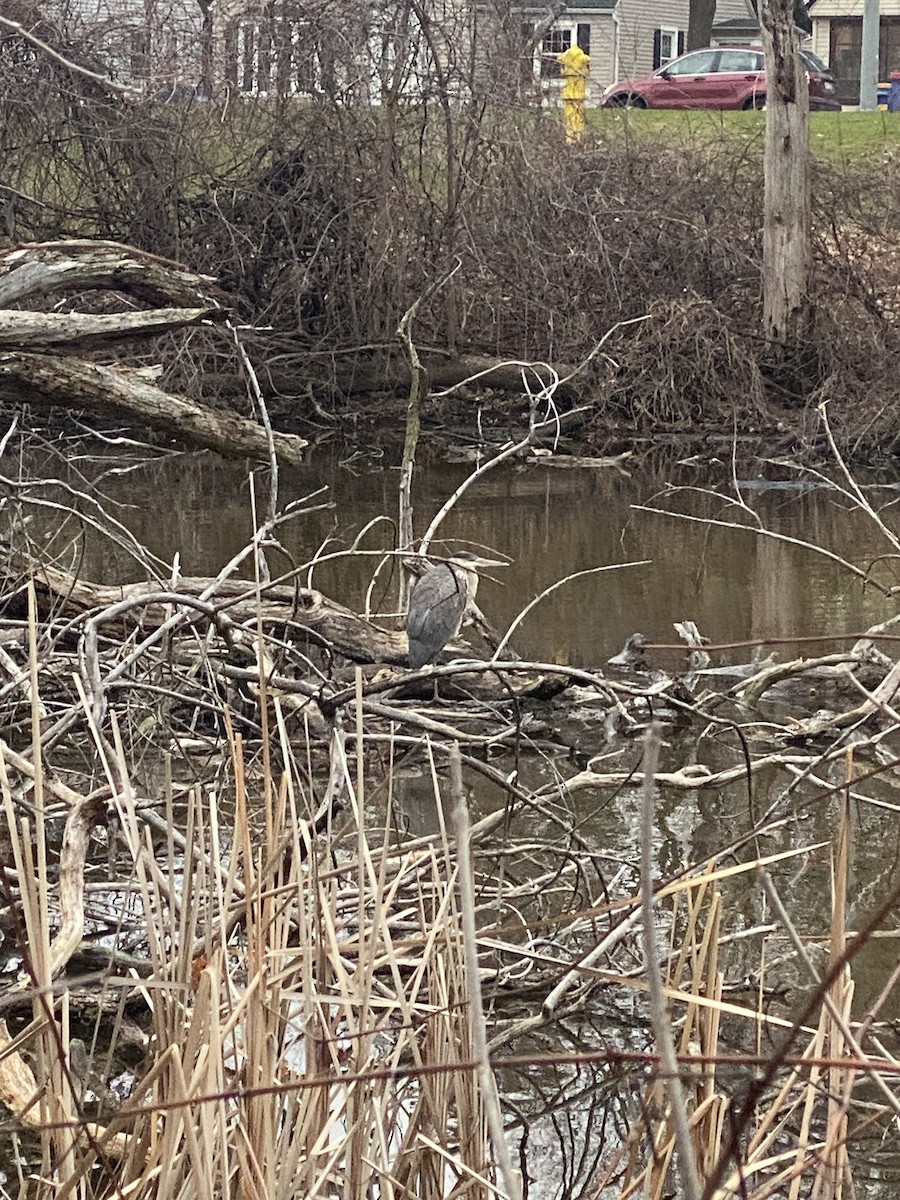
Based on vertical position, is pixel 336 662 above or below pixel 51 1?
below

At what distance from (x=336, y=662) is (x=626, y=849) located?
193cm

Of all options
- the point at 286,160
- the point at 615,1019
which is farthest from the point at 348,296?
the point at 615,1019

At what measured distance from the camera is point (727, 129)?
15.9 meters

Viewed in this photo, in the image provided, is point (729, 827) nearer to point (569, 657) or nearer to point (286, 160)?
point (569, 657)

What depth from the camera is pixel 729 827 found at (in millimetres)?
5035

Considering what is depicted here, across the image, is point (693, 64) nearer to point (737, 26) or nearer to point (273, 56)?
point (737, 26)

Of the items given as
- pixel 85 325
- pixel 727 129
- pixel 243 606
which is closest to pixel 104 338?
pixel 85 325

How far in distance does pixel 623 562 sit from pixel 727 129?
7.99 meters

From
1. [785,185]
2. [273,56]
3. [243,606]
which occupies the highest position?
[273,56]

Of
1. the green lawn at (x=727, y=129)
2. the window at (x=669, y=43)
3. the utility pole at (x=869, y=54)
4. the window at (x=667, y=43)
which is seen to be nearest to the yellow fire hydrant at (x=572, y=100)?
the green lawn at (x=727, y=129)

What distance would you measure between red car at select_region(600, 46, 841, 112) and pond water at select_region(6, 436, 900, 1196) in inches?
644

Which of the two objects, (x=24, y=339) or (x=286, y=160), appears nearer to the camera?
(x=24, y=339)

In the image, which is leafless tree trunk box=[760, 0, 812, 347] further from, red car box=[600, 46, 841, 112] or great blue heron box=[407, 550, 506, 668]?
red car box=[600, 46, 841, 112]

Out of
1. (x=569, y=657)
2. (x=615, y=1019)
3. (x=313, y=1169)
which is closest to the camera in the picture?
(x=313, y=1169)
